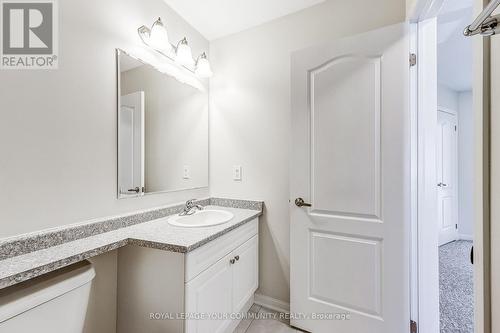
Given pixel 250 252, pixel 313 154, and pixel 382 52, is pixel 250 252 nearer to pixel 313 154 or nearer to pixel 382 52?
pixel 313 154

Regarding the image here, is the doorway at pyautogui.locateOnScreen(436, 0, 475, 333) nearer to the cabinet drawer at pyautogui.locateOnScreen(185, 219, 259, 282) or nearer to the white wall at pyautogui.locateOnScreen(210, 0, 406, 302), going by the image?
the white wall at pyautogui.locateOnScreen(210, 0, 406, 302)

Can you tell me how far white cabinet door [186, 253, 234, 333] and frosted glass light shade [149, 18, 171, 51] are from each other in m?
1.42

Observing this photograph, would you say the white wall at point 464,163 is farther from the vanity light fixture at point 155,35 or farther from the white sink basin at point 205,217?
the vanity light fixture at point 155,35

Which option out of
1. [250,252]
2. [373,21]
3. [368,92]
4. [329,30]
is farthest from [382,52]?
[250,252]

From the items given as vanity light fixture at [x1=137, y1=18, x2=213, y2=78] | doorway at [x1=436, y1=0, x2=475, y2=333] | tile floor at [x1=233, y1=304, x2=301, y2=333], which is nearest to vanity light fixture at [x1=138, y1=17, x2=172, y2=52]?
vanity light fixture at [x1=137, y1=18, x2=213, y2=78]

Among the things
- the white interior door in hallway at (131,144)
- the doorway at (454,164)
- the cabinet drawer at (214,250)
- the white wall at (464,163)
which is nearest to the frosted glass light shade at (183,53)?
the white interior door in hallway at (131,144)

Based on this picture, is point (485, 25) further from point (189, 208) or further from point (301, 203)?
point (189, 208)

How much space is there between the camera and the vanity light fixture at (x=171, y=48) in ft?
A: 4.62

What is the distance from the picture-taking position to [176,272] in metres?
1.09

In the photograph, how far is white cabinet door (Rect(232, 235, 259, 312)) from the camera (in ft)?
4.86

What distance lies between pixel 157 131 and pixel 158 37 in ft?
2.01

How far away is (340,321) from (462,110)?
11.7 ft

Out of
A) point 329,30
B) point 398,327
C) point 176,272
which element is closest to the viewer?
point 176,272

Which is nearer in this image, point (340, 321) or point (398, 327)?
point (398, 327)
